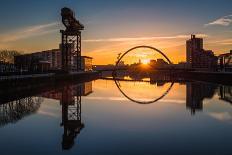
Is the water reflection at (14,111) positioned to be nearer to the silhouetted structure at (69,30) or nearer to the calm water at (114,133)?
the calm water at (114,133)

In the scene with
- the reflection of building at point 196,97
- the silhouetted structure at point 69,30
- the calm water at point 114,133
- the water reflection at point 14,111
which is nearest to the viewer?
the calm water at point 114,133

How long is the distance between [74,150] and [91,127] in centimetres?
749

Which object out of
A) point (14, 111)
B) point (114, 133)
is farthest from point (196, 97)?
point (114, 133)

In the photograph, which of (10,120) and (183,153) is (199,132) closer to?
(183,153)

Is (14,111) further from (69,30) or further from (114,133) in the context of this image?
(69,30)

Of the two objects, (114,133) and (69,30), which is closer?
(114,133)

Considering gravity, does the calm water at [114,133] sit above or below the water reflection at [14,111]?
below

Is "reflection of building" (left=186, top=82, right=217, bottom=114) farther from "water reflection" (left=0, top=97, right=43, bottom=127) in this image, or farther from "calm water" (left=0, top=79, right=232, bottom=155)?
"water reflection" (left=0, top=97, right=43, bottom=127)

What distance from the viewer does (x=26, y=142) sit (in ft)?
65.6

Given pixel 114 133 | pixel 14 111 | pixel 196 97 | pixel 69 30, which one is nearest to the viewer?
pixel 114 133

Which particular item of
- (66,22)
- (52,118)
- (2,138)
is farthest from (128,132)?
(66,22)

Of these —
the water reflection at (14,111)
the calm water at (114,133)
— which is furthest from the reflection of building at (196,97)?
the water reflection at (14,111)

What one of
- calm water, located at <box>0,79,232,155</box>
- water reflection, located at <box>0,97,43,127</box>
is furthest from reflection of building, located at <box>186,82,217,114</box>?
water reflection, located at <box>0,97,43,127</box>

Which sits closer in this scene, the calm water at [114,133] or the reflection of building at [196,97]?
the calm water at [114,133]
